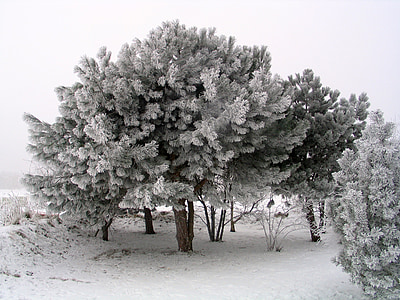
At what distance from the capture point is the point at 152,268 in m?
7.75

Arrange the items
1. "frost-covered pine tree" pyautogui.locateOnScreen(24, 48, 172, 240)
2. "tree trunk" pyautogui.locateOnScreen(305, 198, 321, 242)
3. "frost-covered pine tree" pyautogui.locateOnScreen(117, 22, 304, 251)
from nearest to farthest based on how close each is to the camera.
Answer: "frost-covered pine tree" pyautogui.locateOnScreen(24, 48, 172, 240) → "frost-covered pine tree" pyautogui.locateOnScreen(117, 22, 304, 251) → "tree trunk" pyautogui.locateOnScreen(305, 198, 321, 242)

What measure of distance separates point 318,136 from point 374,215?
545cm

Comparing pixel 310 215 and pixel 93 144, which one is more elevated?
pixel 93 144

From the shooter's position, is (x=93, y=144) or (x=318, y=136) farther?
(x=318, y=136)

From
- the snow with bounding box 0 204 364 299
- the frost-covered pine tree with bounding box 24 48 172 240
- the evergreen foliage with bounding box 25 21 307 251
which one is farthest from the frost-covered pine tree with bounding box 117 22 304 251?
the snow with bounding box 0 204 364 299

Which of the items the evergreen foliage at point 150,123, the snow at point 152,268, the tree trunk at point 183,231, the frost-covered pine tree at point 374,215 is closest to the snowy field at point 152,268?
the snow at point 152,268

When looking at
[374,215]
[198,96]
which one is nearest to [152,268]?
[198,96]

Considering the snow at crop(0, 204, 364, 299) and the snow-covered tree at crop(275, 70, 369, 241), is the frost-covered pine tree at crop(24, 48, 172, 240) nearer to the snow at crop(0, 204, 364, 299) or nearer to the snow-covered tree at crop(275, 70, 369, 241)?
the snow at crop(0, 204, 364, 299)

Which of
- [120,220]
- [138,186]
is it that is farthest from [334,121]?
[120,220]

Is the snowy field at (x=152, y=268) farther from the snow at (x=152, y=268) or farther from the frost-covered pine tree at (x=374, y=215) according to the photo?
the frost-covered pine tree at (x=374, y=215)

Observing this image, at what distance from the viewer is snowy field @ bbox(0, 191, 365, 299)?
5.55 metres

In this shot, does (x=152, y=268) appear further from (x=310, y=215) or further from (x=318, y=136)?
(x=318, y=136)

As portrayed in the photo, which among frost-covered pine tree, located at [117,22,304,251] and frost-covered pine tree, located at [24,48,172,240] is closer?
frost-covered pine tree, located at [24,48,172,240]

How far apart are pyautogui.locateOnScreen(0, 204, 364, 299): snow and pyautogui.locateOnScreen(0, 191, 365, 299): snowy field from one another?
0.05 ft
